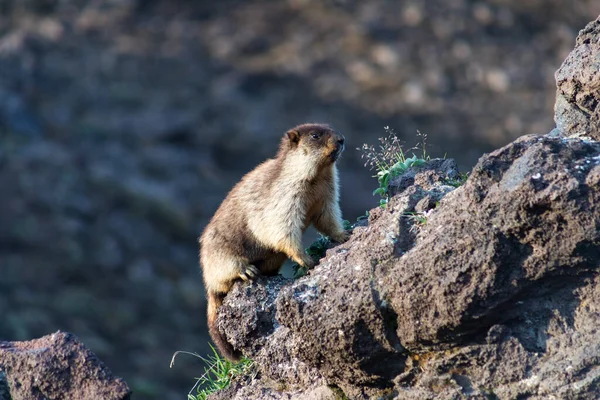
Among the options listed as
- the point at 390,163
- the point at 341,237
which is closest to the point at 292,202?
the point at 341,237

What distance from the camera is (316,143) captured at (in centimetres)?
803

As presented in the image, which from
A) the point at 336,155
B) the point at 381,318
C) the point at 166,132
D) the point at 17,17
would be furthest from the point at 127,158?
the point at 381,318

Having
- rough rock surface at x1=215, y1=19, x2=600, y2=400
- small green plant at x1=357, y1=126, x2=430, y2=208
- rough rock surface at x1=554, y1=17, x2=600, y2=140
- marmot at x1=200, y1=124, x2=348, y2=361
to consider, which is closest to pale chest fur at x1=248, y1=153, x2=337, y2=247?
marmot at x1=200, y1=124, x2=348, y2=361

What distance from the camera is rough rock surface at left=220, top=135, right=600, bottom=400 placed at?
5363 millimetres

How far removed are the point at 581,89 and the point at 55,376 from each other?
432cm

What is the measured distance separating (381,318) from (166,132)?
19.3 meters

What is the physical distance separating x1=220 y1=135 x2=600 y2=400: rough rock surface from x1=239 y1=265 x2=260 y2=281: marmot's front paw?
130 cm

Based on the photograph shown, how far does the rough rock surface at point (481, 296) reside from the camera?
17.6 feet

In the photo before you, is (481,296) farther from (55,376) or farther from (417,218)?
(55,376)

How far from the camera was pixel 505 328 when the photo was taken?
219 inches

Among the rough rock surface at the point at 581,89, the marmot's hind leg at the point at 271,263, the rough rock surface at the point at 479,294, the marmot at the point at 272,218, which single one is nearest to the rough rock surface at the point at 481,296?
the rough rock surface at the point at 479,294

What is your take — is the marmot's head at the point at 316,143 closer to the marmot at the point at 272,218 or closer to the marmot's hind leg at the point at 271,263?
the marmot at the point at 272,218

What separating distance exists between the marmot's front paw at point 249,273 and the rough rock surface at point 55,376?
1218mm

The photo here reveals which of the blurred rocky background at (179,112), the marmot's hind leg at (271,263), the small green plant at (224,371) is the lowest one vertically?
the small green plant at (224,371)
